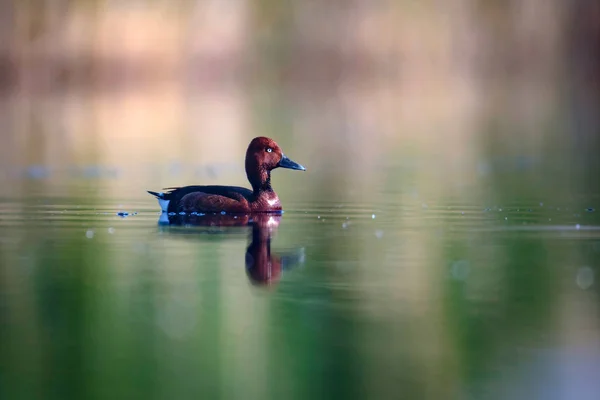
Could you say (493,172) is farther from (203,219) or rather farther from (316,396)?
(316,396)

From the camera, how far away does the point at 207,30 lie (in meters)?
55.4

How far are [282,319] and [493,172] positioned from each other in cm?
1302

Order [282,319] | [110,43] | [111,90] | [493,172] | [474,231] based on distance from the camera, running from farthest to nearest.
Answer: [111,90]
[110,43]
[493,172]
[474,231]
[282,319]

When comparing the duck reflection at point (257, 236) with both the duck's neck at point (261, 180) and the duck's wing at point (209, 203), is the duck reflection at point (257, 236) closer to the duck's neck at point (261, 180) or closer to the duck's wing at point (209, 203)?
the duck's wing at point (209, 203)

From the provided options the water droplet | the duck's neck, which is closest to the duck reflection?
the duck's neck

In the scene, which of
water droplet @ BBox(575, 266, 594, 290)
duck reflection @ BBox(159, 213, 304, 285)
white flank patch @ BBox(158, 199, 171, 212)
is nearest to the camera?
water droplet @ BBox(575, 266, 594, 290)

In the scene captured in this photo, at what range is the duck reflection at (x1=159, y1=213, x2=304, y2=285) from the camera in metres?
9.42

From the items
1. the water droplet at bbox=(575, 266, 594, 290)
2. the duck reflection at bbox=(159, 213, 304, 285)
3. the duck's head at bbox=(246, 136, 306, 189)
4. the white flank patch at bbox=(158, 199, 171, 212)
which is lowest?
the water droplet at bbox=(575, 266, 594, 290)

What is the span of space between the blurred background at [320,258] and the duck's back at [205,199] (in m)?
0.67

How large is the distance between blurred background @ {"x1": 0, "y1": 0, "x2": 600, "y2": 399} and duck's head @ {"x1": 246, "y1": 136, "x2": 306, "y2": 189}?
→ 54 cm

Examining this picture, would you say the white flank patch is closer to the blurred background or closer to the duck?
the duck

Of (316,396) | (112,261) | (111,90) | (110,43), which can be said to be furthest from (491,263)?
(111,90)

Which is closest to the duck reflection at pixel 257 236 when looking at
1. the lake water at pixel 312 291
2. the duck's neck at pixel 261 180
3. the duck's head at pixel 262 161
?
the lake water at pixel 312 291

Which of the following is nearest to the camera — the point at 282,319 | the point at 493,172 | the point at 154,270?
the point at 282,319
